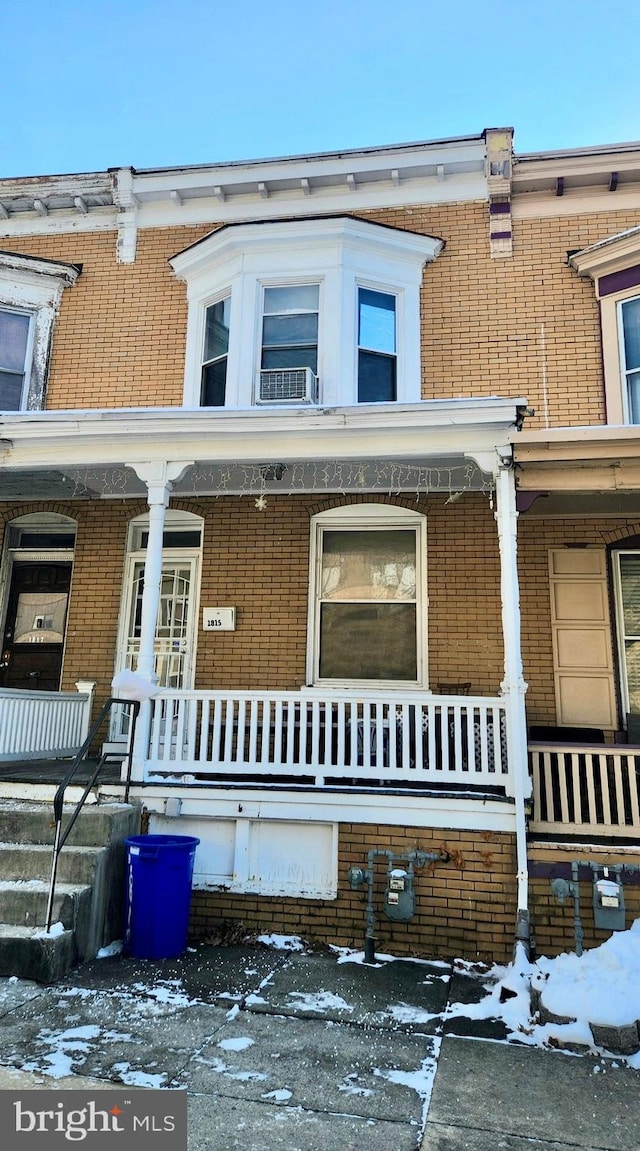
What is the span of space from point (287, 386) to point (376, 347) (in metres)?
1.16

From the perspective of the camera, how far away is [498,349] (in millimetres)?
8219

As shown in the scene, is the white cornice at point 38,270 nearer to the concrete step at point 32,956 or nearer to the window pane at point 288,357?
the window pane at point 288,357

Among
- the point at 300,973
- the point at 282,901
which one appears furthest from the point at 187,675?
the point at 300,973

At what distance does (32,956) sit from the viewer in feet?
14.6

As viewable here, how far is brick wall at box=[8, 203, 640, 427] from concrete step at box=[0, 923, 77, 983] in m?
5.92

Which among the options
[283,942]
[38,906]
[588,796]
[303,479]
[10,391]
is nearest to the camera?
[38,906]

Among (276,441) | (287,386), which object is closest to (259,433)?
(276,441)

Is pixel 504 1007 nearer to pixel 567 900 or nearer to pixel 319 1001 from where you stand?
pixel 319 1001

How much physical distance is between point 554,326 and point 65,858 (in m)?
7.16

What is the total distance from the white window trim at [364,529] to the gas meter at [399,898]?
2.36 metres

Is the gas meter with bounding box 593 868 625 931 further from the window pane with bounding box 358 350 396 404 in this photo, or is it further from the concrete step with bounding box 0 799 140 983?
the window pane with bounding box 358 350 396 404

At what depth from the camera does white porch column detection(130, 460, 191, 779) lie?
607 centimetres

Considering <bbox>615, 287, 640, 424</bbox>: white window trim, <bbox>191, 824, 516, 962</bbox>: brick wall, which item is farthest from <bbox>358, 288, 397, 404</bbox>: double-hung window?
<bbox>191, 824, 516, 962</bbox>: brick wall

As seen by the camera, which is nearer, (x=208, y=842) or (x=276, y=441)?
(x=208, y=842)
